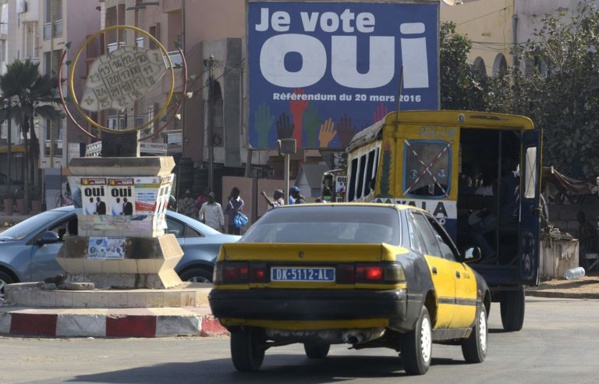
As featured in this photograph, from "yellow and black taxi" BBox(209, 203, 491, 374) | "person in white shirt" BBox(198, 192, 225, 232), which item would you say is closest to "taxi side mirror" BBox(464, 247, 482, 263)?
"yellow and black taxi" BBox(209, 203, 491, 374)

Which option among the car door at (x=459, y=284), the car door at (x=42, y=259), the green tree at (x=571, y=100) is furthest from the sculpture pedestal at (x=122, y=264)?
the green tree at (x=571, y=100)

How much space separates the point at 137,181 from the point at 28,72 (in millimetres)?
51658

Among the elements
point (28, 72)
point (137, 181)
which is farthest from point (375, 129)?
Answer: point (28, 72)

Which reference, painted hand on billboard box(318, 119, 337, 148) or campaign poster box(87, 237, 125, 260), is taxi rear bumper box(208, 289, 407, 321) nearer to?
campaign poster box(87, 237, 125, 260)

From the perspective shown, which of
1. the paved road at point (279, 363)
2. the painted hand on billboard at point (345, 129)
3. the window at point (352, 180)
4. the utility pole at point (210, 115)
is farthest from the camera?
the utility pole at point (210, 115)

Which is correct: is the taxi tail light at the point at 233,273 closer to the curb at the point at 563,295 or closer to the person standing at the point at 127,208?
the person standing at the point at 127,208

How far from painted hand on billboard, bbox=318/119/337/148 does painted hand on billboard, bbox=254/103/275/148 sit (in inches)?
49.4

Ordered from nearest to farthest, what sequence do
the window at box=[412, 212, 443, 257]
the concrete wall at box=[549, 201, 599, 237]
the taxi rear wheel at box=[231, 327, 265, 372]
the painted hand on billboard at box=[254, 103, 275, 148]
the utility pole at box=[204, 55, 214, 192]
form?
the taxi rear wheel at box=[231, 327, 265, 372]
the window at box=[412, 212, 443, 257]
the concrete wall at box=[549, 201, 599, 237]
the painted hand on billboard at box=[254, 103, 275, 148]
the utility pole at box=[204, 55, 214, 192]

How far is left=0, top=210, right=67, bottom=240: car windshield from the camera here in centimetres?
1717

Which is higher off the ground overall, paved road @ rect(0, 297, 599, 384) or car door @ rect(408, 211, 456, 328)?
car door @ rect(408, 211, 456, 328)

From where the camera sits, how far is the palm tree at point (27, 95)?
64.8 metres

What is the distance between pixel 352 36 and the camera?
3073 centimetres

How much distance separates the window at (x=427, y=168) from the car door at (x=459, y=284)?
14.3 feet

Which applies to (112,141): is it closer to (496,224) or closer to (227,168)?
(496,224)
